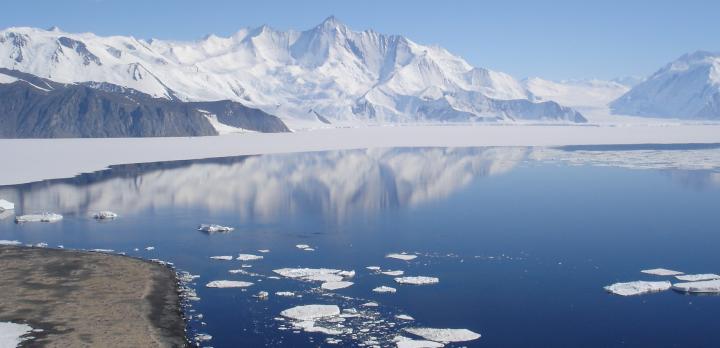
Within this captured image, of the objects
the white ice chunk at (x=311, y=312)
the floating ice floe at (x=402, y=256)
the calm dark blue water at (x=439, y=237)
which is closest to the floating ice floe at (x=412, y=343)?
the calm dark blue water at (x=439, y=237)

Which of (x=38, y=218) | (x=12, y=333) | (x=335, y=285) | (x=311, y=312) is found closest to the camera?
(x=12, y=333)

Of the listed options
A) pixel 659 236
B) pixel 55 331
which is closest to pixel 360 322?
pixel 55 331

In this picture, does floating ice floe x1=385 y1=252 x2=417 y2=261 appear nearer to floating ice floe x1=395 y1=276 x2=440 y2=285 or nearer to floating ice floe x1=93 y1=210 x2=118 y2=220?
floating ice floe x1=395 y1=276 x2=440 y2=285

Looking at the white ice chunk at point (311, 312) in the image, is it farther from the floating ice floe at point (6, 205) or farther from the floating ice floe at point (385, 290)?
the floating ice floe at point (6, 205)

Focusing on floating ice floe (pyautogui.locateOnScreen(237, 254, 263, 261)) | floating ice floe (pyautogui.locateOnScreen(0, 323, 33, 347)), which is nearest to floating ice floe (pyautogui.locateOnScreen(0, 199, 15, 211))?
floating ice floe (pyautogui.locateOnScreen(237, 254, 263, 261))

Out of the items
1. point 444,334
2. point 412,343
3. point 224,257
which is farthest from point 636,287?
point 224,257

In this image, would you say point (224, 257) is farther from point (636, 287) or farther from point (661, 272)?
point (661, 272)
